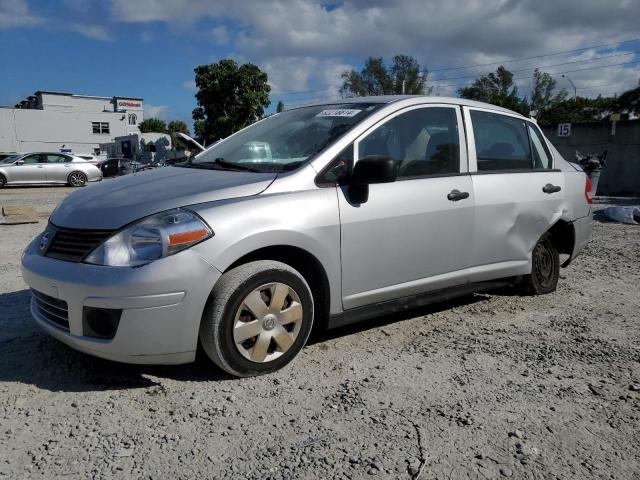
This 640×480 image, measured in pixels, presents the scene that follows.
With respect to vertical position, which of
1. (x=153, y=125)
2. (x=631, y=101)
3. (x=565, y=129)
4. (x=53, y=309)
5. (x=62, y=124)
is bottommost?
(x=53, y=309)

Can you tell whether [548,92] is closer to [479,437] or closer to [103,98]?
[103,98]

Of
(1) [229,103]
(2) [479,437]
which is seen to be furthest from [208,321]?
(1) [229,103]

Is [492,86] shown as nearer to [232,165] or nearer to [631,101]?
[631,101]

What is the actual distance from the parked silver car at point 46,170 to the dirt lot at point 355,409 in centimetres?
1973

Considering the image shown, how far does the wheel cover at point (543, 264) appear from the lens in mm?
4688

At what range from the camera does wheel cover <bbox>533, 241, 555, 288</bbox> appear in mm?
4688

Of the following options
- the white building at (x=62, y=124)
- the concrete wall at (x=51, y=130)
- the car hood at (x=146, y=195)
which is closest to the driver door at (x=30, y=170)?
the car hood at (x=146, y=195)

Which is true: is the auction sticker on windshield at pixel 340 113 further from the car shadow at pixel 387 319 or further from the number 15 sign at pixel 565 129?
the number 15 sign at pixel 565 129

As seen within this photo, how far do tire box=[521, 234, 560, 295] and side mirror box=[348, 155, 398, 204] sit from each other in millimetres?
2020

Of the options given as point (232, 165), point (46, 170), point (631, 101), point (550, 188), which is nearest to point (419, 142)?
point (232, 165)

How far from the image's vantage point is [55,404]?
2.70 m

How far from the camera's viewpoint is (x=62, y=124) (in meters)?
57.9

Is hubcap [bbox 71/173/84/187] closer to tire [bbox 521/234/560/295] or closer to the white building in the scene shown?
tire [bbox 521/234/560/295]

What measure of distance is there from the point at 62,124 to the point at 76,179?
41.3 meters
